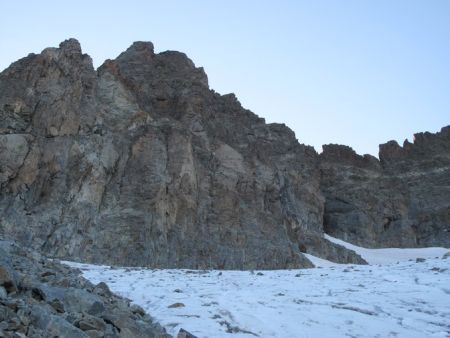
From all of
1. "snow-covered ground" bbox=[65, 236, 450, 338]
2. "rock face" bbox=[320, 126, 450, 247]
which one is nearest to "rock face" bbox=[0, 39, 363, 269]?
"rock face" bbox=[320, 126, 450, 247]

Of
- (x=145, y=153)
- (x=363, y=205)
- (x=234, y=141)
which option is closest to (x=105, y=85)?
(x=145, y=153)

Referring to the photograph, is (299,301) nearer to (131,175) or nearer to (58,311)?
(58,311)

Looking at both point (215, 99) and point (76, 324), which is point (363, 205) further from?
point (76, 324)

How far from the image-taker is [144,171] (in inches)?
1460

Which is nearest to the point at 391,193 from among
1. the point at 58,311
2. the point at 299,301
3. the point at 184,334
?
the point at 299,301

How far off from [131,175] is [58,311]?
2948 cm

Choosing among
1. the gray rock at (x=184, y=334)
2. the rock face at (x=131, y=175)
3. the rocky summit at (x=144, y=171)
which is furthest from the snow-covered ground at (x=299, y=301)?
the rock face at (x=131, y=175)

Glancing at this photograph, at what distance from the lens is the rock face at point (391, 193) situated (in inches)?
Answer: 2591

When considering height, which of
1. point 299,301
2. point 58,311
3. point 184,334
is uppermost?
point 299,301

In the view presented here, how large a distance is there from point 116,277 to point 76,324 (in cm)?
829

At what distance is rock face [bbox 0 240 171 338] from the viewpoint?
6074 millimetres

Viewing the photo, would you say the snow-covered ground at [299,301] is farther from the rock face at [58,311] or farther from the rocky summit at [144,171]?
the rocky summit at [144,171]

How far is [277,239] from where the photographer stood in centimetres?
4259

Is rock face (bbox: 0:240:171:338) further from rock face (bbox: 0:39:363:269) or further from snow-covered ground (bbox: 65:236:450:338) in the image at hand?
rock face (bbox: 0:39:363:269)
